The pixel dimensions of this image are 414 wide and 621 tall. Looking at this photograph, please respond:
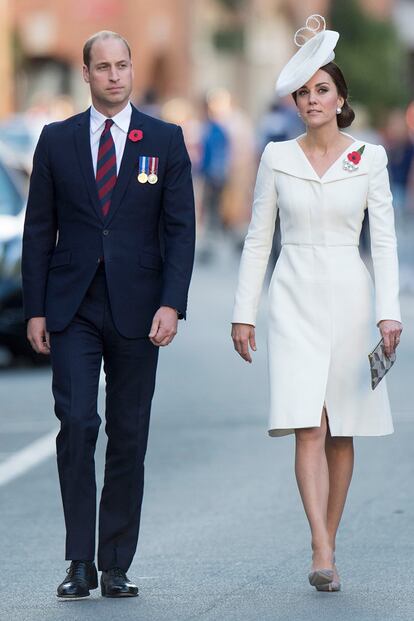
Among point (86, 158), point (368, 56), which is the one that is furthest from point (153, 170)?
point (368, 56)

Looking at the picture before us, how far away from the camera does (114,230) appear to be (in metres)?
7.07

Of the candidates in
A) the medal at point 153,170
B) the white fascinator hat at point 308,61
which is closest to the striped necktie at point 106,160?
the medal at point 153,170

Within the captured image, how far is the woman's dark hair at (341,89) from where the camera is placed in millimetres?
7086

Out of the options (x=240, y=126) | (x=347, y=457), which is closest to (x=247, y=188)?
(x=240, y=126)

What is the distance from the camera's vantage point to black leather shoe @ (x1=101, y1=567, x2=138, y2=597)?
23.3 ft

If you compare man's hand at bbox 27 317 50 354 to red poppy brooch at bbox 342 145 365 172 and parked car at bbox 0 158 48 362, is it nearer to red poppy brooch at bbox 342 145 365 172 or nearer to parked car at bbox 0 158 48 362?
red poppy brooch at bbox 342 145 365 172

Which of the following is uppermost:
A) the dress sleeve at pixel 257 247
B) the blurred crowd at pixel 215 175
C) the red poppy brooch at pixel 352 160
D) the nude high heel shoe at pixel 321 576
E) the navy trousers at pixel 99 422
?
the blurred crowd at pixel 215 175

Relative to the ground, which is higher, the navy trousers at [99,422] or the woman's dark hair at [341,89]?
the woman's dark hair at [341,89]

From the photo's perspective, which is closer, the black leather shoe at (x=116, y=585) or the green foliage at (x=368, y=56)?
the black leather shoe at (x=116, y=585)

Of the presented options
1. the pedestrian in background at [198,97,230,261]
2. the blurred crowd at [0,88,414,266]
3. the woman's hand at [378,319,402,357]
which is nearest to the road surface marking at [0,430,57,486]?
the woman's hand at [378,319,402,357]

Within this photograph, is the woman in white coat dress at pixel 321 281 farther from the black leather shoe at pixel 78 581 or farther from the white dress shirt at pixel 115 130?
the black leather shoe at pixel 78 581

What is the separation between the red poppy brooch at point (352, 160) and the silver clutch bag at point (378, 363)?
0.63m

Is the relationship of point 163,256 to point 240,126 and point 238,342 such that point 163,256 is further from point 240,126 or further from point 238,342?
point 240,126

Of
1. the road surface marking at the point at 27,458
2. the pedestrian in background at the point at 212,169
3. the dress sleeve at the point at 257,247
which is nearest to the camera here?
the dress sleeve at the point at 257,247
